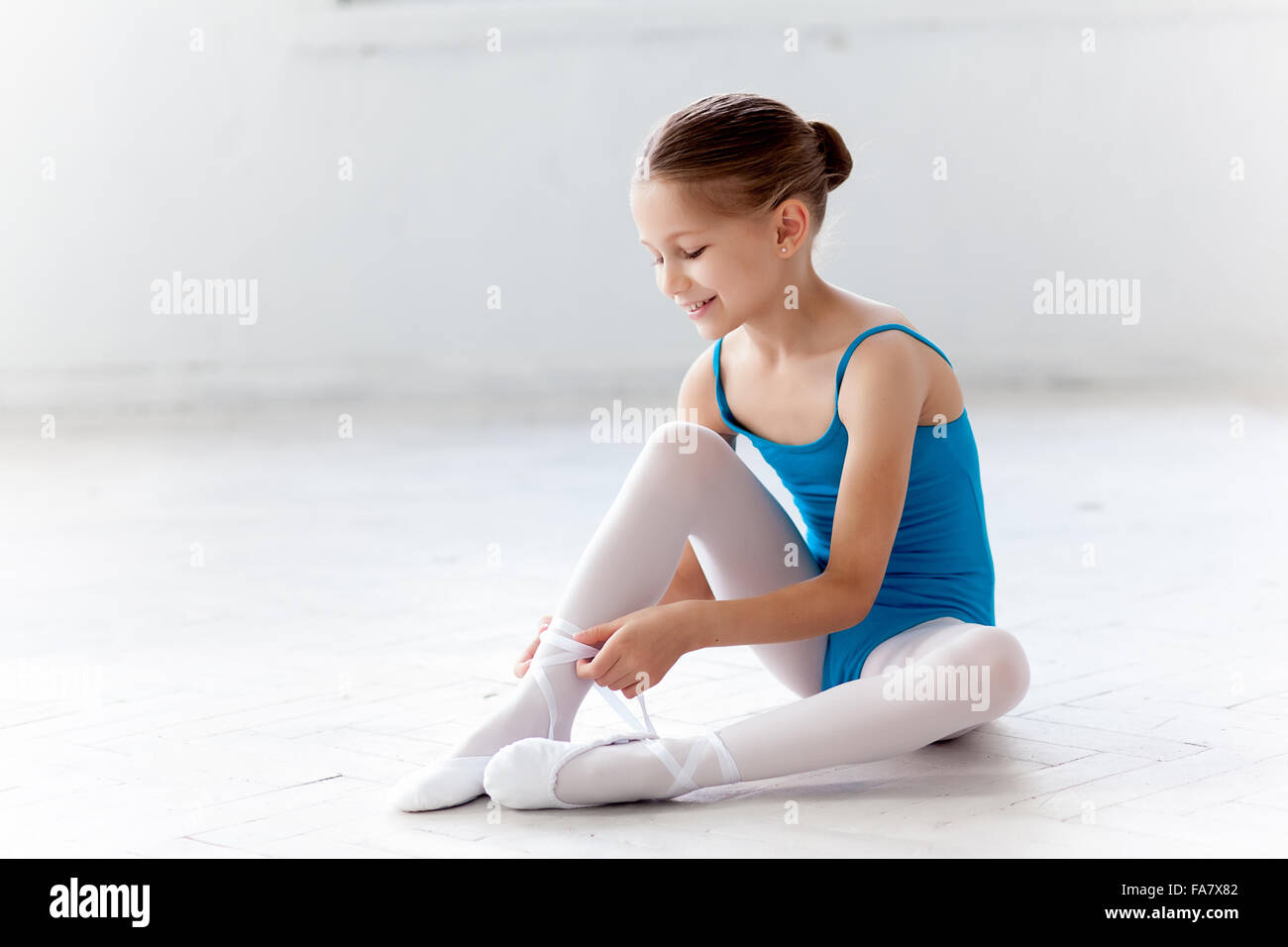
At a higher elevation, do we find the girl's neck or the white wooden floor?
the girl's neck

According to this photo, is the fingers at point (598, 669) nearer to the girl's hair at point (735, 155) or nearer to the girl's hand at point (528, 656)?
the girl's hand at point (528, 656)

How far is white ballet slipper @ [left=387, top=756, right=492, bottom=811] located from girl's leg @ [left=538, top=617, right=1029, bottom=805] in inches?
4.5

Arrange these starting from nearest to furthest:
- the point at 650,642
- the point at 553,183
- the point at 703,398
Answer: the point at 650,642 → the point at 703,398 → the point at 553,183

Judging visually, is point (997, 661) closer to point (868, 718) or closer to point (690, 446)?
point (868, 718)

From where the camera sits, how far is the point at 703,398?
5.57ft

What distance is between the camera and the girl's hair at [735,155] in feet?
4.83

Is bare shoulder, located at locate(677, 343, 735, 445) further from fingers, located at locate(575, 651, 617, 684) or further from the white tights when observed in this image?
fingers, located at locate(575, 651, 617, 684)

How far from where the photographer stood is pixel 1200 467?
3785mm

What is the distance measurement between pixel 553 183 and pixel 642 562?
4787 mm

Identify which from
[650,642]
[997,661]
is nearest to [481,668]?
[650,642]

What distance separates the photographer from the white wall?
582cm

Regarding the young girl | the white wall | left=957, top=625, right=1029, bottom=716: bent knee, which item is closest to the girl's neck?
the young girl

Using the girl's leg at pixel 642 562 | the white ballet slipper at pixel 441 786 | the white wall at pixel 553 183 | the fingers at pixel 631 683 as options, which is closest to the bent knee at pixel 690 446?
the girl's leg at pixel 642 562
